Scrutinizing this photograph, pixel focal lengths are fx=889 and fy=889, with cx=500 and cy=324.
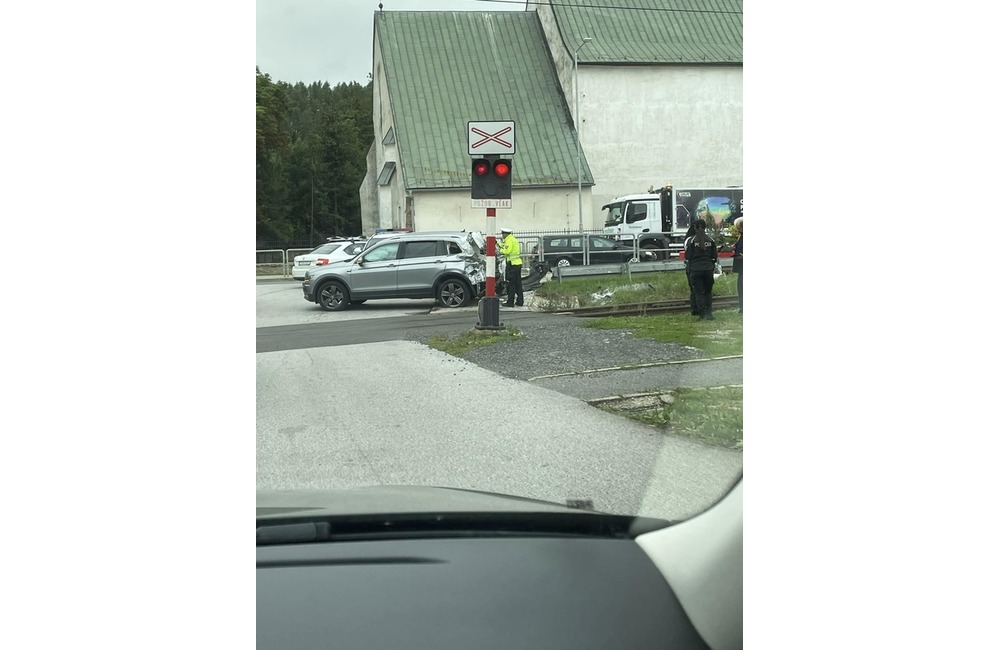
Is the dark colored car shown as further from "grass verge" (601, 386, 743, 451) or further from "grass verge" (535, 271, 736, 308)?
"grass verge" (601, 386, 743, 451)

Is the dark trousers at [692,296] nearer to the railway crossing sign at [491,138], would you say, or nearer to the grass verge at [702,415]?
the grass verge at [702,415]

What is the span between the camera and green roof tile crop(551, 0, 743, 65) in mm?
708

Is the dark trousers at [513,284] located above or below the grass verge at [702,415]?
above

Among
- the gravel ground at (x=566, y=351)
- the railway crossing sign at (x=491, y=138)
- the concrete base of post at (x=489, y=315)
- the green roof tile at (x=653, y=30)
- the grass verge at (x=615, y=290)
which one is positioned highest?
the green roof tile at (x=653, y=30)

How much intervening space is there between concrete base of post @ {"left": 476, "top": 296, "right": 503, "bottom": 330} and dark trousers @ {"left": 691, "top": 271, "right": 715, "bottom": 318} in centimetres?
16

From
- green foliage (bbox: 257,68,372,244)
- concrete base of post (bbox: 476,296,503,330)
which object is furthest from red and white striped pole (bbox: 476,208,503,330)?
green foliage (bbox: 257,68,372,244)

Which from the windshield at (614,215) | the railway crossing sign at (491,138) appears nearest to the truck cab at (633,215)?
the windshield at (614,215)

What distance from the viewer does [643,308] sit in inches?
30.3

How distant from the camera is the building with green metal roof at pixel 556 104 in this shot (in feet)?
2.29

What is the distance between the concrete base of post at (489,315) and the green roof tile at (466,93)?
105 millimetres

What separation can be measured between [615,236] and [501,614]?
300 millimetres

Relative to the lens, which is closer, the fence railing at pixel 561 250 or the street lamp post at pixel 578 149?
the fence railing at pixel 561 250

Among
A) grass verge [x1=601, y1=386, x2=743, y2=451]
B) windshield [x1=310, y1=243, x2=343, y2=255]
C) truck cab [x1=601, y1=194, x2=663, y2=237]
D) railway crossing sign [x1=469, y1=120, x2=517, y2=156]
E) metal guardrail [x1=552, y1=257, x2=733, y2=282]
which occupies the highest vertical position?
railway crossing sign [x1=469, y1=120, x2=517, y2=156]

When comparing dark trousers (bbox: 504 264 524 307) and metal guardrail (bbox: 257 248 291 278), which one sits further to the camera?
dark trousers (bbox: 504 264 524 307)
